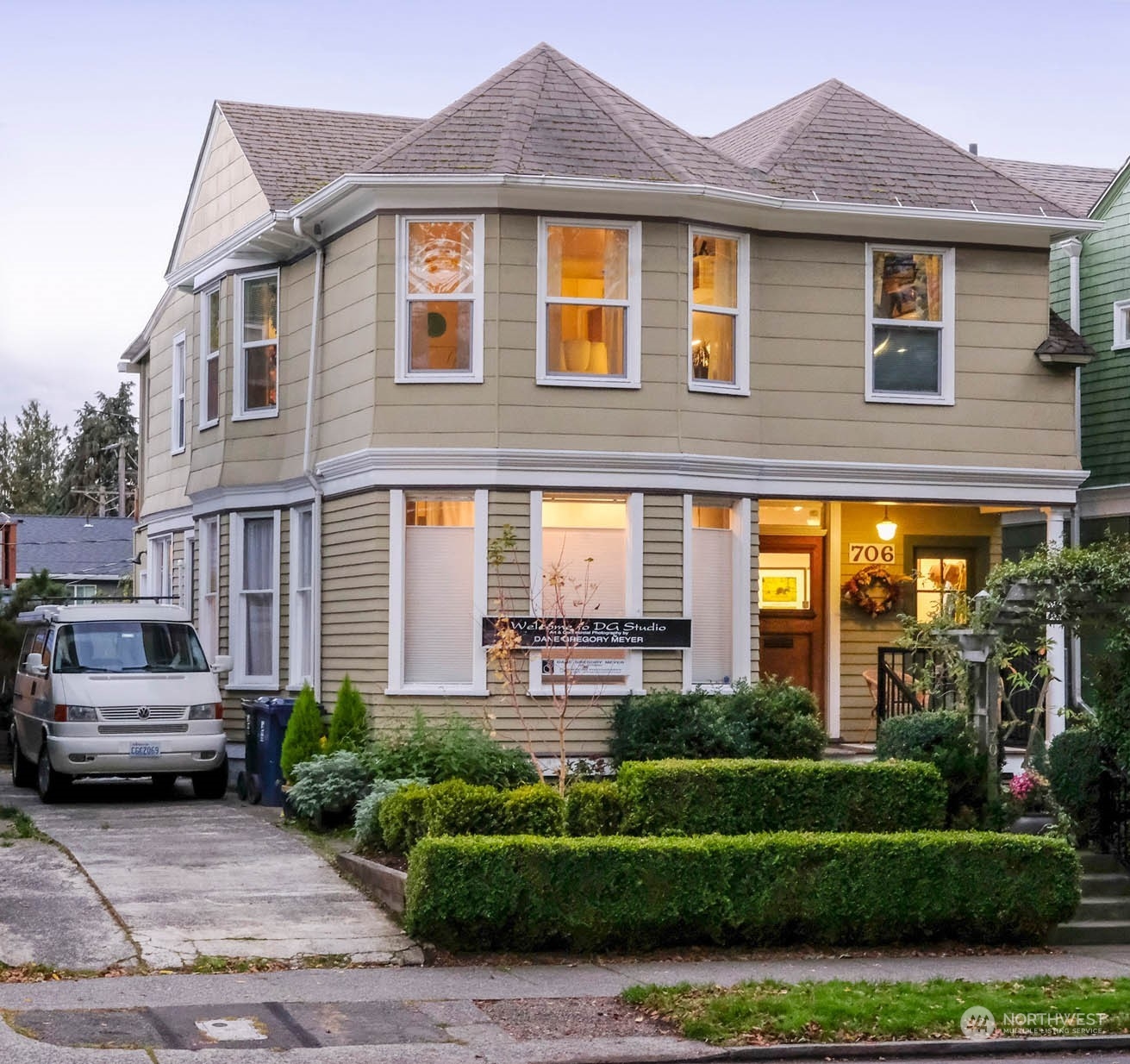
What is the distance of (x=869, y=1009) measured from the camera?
31.5ft

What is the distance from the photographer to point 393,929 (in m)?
11.9

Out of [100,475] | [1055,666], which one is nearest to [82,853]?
[1055,666]

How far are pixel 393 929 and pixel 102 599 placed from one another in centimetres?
989

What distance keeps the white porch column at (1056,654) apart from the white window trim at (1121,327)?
275 cm

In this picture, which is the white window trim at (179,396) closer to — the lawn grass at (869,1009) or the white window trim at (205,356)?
Answer: the white window trim at (205,356)

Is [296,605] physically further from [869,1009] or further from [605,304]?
[869,1009]

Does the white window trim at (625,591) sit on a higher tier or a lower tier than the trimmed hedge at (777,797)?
higher

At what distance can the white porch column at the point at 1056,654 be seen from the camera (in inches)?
738

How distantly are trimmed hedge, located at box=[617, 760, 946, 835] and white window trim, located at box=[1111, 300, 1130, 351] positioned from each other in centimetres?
1045

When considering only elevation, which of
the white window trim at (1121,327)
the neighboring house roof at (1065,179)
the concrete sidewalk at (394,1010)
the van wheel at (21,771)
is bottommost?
the concrete sidewalk at (394,1010)

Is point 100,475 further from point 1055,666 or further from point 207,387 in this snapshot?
point 1055,666

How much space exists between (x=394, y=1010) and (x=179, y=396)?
15.4 metres

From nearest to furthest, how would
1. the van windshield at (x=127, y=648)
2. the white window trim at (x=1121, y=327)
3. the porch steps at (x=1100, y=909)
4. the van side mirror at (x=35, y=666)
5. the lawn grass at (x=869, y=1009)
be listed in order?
the lawn grass at (x=869, y=1009), the porch steps at (x=1100, y=909), the van windshield at (x=127, y=648), the van side mirror at (x=35, y=666), the white window trim at (x=1121, y=327)

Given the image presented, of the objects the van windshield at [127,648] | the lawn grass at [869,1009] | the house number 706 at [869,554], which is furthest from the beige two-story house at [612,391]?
the lawn grass at [869,1009]
